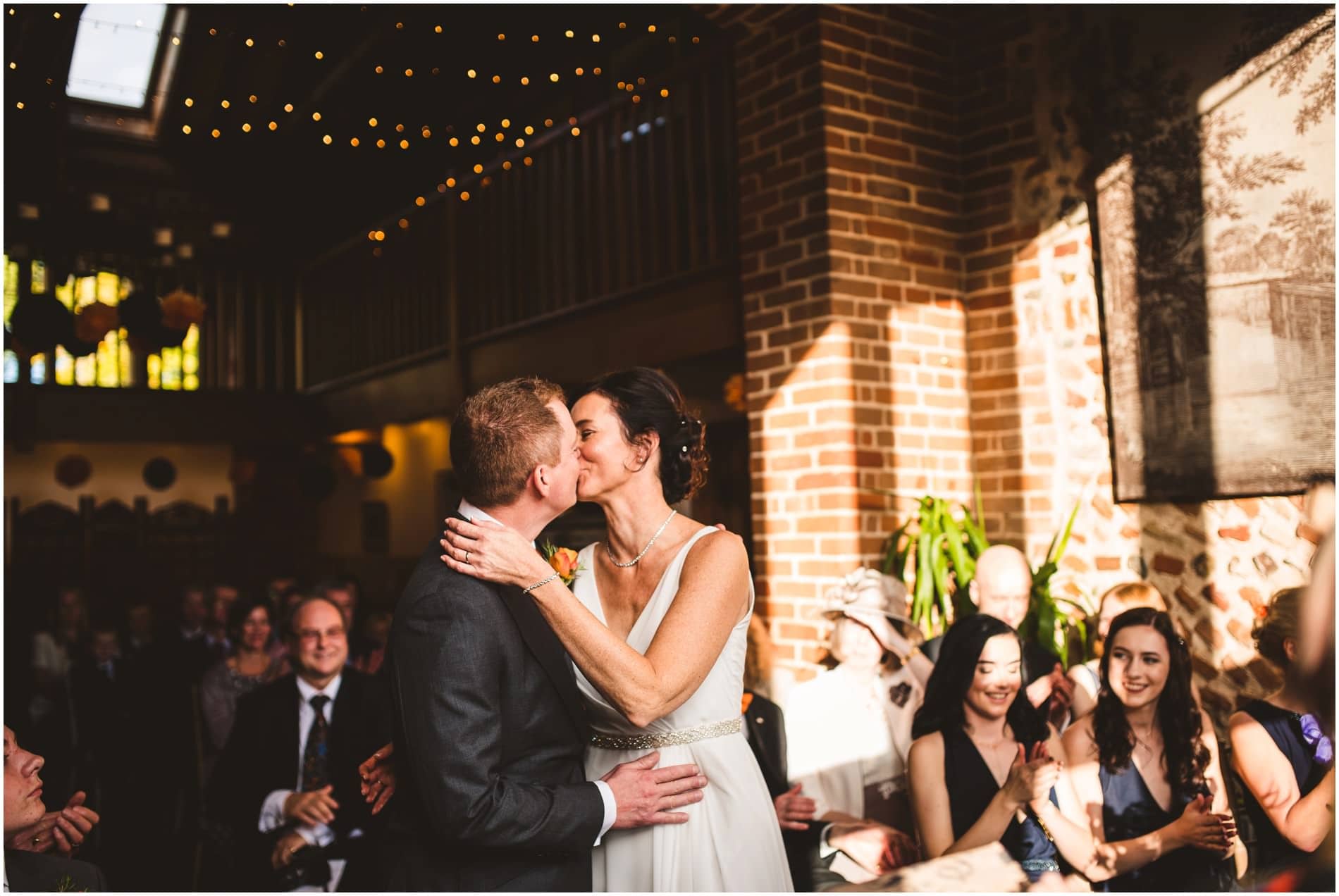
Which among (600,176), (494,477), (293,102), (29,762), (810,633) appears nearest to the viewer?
→ (494,477)

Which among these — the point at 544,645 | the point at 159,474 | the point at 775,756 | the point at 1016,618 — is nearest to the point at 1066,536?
the point at 1016,618

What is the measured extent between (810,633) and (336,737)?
1.81 m

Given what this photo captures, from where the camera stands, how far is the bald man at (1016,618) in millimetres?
3350

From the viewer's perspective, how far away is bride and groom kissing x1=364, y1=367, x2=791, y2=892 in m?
1.83

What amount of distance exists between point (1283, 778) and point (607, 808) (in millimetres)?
1931

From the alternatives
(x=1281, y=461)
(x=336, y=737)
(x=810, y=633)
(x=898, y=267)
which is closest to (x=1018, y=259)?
(x=898, y=267)

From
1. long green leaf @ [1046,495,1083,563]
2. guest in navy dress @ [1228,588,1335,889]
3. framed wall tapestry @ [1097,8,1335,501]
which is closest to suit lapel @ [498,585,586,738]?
guest in navy dress @ [1228,588,1335,889]

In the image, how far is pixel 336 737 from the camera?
341cm

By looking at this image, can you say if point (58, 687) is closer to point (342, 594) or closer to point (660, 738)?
point (342, 594)

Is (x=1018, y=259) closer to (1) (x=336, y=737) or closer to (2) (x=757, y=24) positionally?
(2) (x=757, y=24)

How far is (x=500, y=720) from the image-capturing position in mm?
1864

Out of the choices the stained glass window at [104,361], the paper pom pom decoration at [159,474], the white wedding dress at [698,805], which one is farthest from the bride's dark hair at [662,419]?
the paper pom pom decoration at [159,474]

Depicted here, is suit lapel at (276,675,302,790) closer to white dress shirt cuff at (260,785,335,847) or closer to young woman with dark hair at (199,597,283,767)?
white dress shirt cuff at (260,785,335,847)

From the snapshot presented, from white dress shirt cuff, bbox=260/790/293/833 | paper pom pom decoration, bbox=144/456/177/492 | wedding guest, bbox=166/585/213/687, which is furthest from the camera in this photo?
paper pom pom decoration, bbox=144/456/177/492
